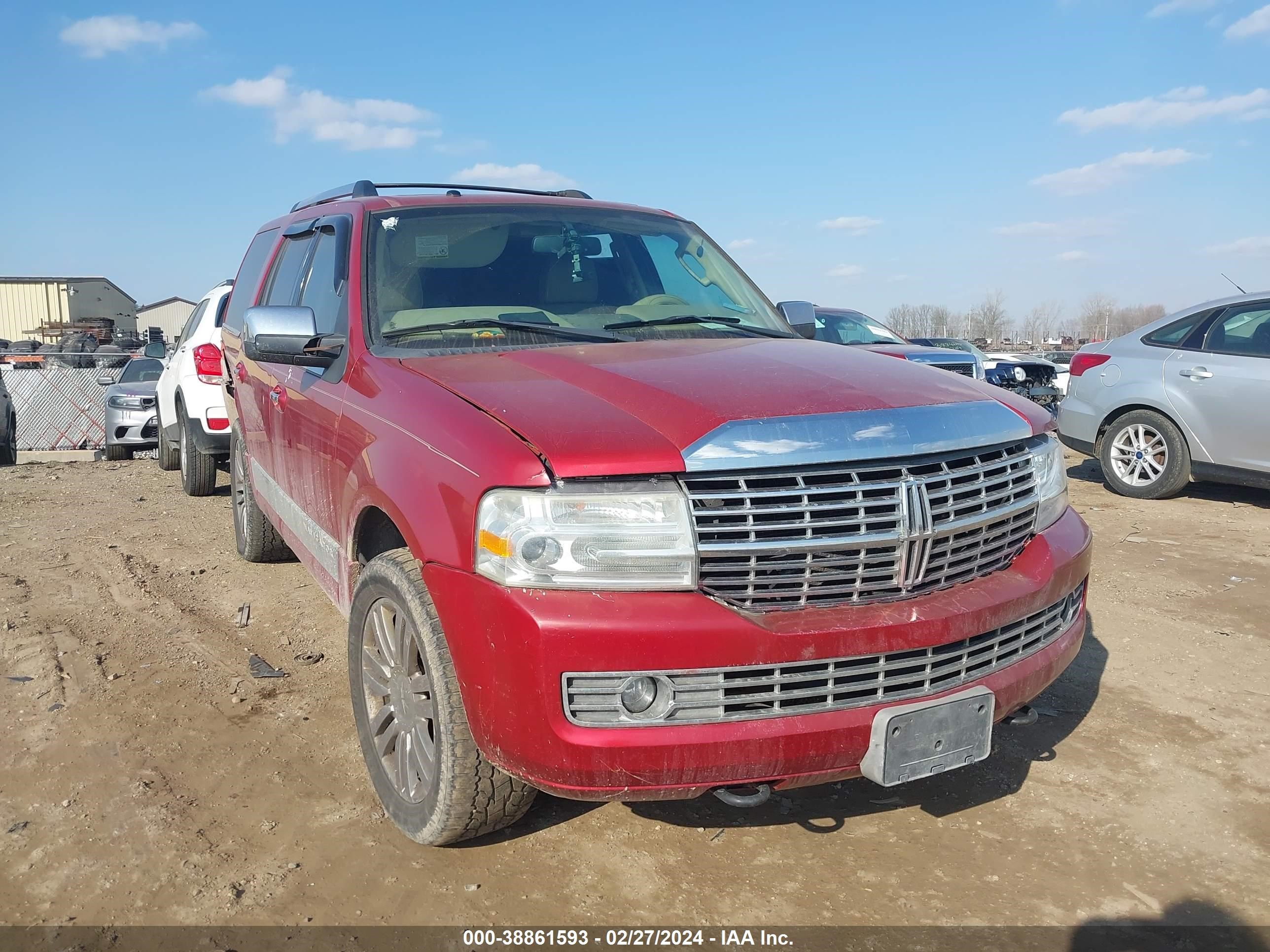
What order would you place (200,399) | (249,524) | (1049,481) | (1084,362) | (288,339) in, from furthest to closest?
(1084,362)
(200,399)
(249,524)
(288,339)
(1049,481)

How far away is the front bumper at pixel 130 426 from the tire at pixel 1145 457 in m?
11.3

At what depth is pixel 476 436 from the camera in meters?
2.43

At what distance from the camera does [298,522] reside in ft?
13.5

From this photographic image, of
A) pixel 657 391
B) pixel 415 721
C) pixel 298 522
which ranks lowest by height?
pixel 415 721

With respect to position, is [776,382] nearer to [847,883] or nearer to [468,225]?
[847,883]

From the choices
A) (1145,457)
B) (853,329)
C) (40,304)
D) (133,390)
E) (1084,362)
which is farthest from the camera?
(40,304)

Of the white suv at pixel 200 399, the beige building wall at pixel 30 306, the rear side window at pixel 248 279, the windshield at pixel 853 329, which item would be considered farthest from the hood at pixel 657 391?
the beige building wall at pixel 30 306

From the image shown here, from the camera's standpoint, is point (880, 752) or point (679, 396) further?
point (679, 396)

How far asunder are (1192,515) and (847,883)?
6120mm

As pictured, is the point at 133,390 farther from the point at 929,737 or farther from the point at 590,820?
the point at 929,737

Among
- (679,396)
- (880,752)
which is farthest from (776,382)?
(880,752)

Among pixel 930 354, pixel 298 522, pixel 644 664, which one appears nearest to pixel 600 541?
pixel 644 664

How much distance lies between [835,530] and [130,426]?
12.9m

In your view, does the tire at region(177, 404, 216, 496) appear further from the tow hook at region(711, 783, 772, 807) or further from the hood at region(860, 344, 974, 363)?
the tow hook at region(711, 783, 772, 807)
